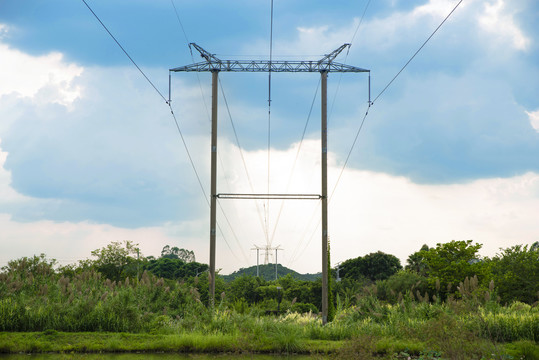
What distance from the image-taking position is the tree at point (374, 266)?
76000 millimetres

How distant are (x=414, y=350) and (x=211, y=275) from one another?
35.7 feet

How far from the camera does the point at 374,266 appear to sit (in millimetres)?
76875

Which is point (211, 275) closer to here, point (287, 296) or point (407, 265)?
point (287, 296)

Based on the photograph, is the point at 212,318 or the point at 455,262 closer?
the point at 212,318

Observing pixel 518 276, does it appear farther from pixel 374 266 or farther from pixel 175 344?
pixel 374 266

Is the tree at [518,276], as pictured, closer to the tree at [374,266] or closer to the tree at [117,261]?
the tree at [117,261]

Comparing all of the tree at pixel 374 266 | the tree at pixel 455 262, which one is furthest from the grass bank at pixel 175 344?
the tree at pixel 374 266

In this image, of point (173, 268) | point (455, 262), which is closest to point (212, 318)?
point (455, 262)

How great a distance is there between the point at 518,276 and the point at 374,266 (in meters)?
51.3

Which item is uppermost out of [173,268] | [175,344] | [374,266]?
[374,266]

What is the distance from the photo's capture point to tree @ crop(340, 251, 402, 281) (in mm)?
76000

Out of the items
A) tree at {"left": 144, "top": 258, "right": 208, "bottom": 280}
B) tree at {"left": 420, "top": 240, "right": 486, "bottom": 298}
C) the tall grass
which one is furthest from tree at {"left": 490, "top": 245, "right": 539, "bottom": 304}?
tree at {"left": 144, "top": 258, "right": 208, "bottom": 280}

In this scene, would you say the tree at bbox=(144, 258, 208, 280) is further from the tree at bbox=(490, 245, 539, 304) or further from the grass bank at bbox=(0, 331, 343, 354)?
the grass bank at bbox=(0, 331, 343, 354)

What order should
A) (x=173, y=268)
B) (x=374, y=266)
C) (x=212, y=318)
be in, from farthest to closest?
(x=173, y=268), (x=374, y=266), (x=212, y=318)
